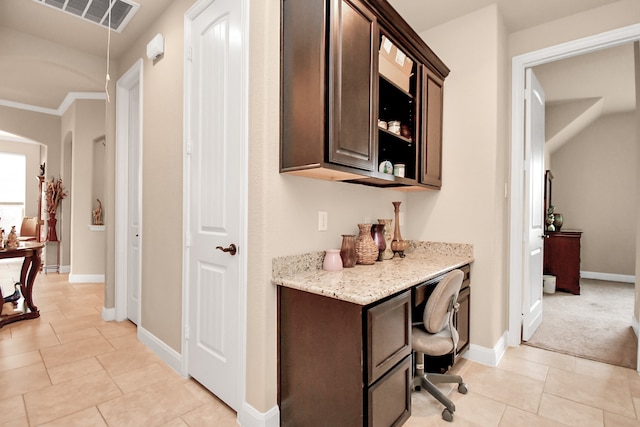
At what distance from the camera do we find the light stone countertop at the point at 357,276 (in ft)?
4.79

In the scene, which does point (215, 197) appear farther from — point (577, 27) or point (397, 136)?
point (577, 27)

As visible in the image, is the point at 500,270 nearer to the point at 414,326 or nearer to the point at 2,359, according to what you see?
the point at 414,326

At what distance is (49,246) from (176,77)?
5.58 meters

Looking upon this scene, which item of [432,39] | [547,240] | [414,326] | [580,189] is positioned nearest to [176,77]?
[432,39]

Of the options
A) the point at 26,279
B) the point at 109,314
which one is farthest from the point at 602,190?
the point at 26,279

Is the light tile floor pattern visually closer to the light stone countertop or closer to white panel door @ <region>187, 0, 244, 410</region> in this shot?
white panel door @ <region>187, 0, 244, 410</region>

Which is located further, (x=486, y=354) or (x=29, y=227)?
(x=29, y=227)

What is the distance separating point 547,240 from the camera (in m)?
5.00

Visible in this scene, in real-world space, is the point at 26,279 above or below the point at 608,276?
above

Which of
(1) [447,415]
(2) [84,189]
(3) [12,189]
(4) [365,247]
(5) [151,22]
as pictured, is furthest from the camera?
(3) [12,189]

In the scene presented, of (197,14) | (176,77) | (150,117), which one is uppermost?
(197,14)

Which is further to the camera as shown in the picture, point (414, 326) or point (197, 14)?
point (197, 14)

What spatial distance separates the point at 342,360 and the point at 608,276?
22.1 feet

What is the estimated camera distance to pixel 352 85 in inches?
67.8
